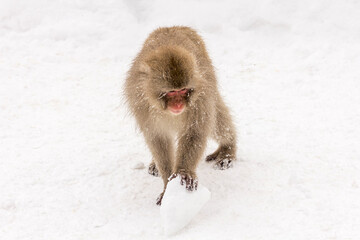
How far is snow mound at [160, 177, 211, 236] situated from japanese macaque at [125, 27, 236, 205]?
0.07m

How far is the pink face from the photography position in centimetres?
336

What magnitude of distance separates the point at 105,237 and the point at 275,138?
242 centimetres

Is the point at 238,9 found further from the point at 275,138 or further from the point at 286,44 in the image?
the point at 275,138

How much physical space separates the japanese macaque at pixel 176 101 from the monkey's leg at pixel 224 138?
0.04 feet

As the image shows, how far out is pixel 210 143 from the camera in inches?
220

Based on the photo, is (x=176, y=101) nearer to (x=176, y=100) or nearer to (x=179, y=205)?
(x=176, y=100)

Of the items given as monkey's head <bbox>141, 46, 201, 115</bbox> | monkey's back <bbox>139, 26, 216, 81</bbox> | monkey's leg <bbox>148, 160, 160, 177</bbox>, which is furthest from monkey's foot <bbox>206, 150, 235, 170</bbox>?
monkey's head <bbox>141, 46, 201, 115</bbox>

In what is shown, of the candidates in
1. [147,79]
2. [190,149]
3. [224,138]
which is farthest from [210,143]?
[147,79]

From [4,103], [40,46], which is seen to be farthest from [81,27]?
[4,103]

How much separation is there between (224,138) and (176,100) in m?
1.62

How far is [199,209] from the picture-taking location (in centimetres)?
A: 374

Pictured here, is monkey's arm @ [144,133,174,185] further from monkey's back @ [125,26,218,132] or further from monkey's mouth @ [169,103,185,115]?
monkey's mouth @ [169,103,185,115]

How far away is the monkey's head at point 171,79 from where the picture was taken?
3285 millimetres

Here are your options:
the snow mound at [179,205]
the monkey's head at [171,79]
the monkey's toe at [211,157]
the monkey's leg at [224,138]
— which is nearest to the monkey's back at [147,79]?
the monkey's head at [171,79]
